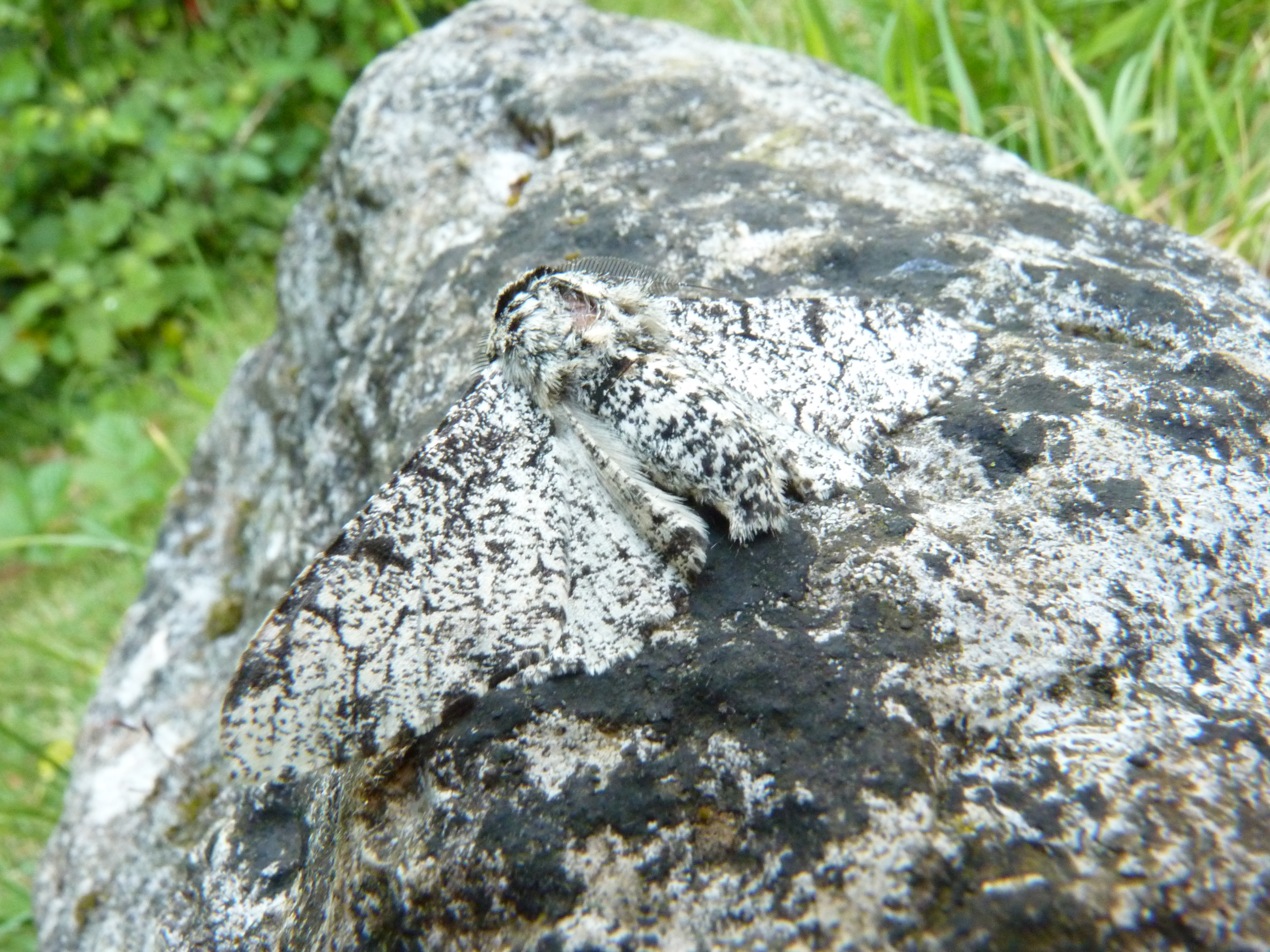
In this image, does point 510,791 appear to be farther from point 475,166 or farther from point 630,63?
point 630,63

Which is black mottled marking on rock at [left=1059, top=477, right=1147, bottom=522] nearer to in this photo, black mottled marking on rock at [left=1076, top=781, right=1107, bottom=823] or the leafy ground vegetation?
black mottled marking on rock at [left=1076, top=781, right=1107, bottom=823]

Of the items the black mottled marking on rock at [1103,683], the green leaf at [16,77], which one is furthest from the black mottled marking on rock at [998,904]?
the green leaf at [16,77]

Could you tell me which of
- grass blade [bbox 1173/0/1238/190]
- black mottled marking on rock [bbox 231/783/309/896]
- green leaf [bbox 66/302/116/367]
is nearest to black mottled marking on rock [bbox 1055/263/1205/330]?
grass blade [bbox 1173/0/1238/190]

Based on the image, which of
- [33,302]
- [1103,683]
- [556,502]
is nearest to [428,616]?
[556,502]

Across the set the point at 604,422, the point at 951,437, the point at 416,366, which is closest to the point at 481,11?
the point at 416,366

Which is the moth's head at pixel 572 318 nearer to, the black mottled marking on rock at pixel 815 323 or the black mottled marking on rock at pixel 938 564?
the black mottled marking on rock at pixel 815 323
